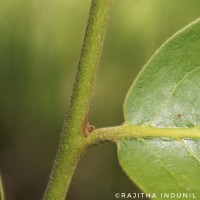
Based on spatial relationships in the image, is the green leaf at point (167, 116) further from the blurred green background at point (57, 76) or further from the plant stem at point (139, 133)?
the blurred green background at point (57, 76)

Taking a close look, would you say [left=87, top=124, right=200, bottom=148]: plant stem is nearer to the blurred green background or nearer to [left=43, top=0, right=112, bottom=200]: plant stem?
[left=43, top=0, right=112, bottom=200]: plant stem

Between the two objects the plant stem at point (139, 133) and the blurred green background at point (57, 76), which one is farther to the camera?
the blurred green background at point (57, 76)

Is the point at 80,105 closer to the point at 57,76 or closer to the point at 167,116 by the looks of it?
the point at 167,116

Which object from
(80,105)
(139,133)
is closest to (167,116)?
(139,133)

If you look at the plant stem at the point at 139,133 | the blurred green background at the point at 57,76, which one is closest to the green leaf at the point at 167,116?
the plant stem at the point at 139,133

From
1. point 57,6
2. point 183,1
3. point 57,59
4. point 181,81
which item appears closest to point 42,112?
point 57,59

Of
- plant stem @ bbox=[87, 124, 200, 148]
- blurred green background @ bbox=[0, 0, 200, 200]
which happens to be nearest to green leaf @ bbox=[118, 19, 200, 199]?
plant stem @ bbox=[87, 124, 200, 148]
